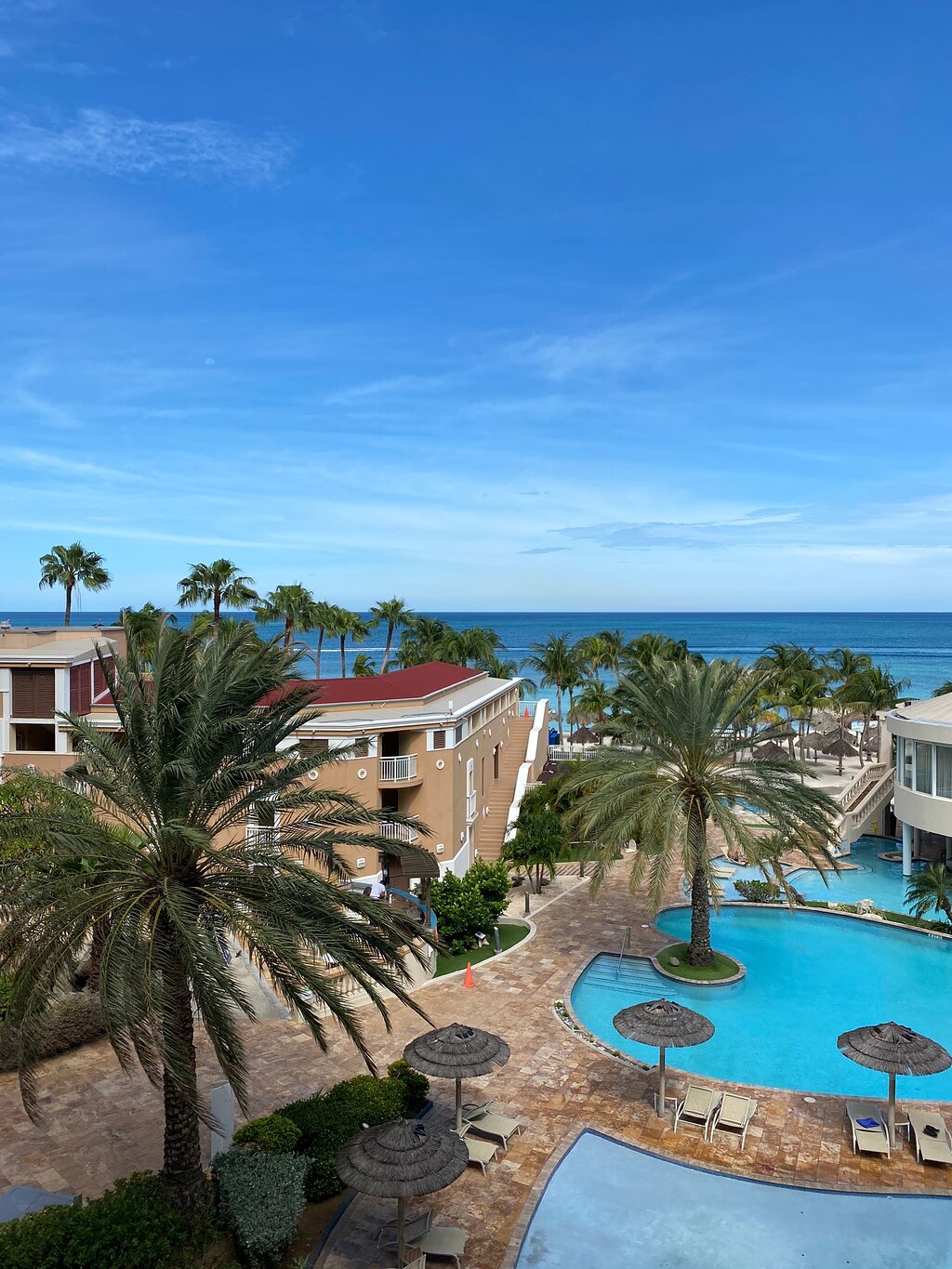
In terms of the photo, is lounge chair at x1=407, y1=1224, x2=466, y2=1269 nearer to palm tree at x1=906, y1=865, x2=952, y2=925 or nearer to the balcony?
the balcony

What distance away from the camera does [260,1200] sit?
10984 millimetres

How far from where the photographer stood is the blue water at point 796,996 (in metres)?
17.2

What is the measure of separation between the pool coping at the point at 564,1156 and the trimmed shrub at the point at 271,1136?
134 inches

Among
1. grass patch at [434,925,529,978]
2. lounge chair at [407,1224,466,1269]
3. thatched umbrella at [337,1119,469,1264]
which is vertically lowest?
grass patch at [434,925,529,978]

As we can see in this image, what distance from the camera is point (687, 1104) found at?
578 inches

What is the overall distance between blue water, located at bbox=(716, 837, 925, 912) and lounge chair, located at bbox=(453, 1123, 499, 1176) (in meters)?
17.2

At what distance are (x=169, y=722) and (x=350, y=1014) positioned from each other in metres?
4.46

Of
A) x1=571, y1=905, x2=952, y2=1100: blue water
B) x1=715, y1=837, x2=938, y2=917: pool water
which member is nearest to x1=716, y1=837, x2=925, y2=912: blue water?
x1=715, y1=837, x2=938, y2=917: pool water

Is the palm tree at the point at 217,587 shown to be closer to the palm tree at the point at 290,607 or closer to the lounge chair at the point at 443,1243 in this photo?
the palm tree at the point at 290,607

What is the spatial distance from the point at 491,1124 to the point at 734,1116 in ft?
13.8

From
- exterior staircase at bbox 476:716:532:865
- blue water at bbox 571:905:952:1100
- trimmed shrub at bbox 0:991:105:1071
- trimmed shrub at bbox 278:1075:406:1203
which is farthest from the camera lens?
exterior staircase at bbox 476:716:532:865

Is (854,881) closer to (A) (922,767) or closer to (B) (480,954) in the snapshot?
(A) (922,767)

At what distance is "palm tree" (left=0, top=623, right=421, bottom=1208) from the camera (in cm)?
970

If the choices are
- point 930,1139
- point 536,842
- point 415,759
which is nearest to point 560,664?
point 536,842
